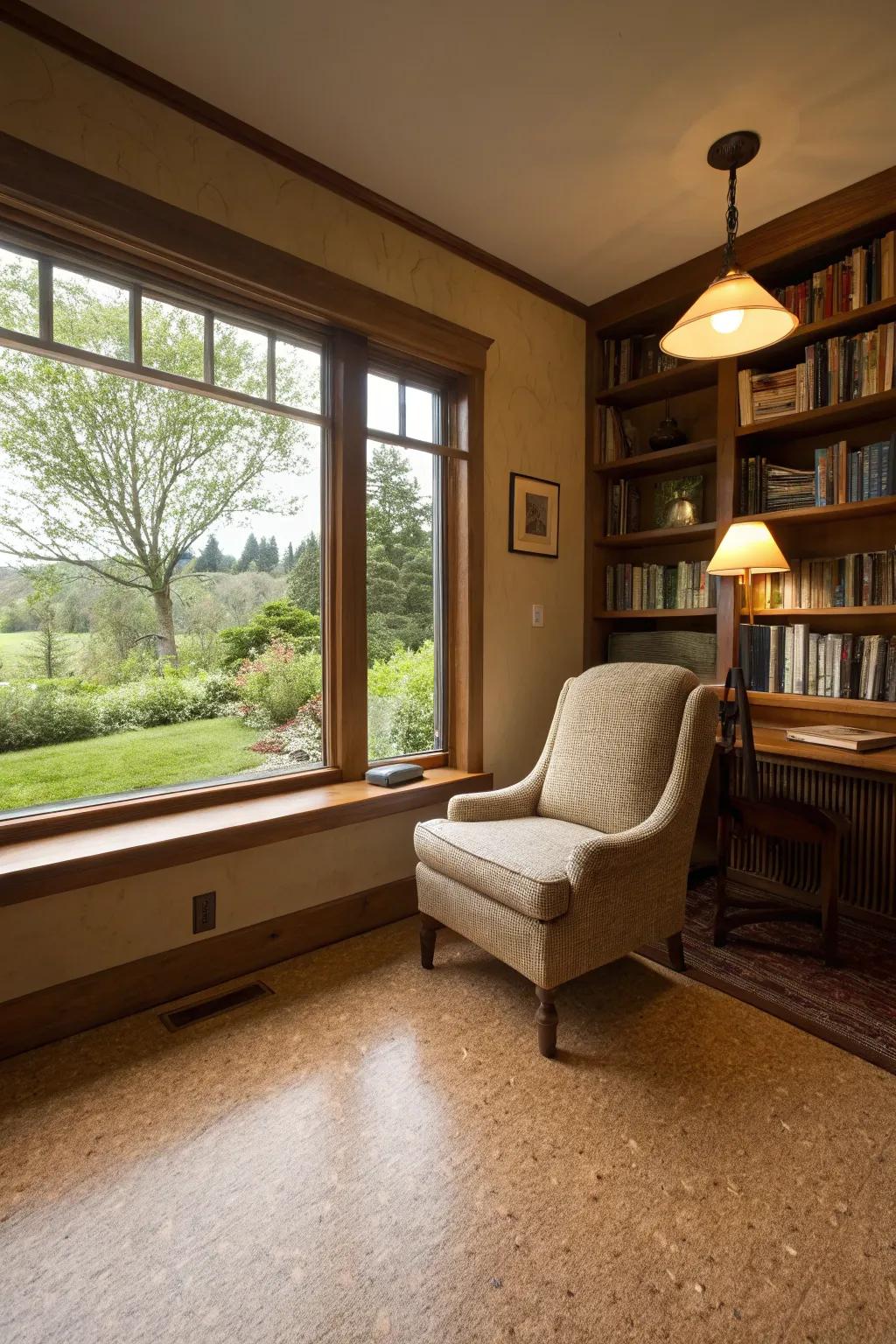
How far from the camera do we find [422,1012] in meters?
1.98

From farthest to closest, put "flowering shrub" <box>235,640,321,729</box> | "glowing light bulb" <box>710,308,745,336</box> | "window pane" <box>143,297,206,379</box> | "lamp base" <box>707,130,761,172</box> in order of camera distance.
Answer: "flowering shrub" <box>235,640,321,729</box>, "lamp base" <box>707,130,761,172</box>, "window pane" <box>143,297,206,379</box>, "glowing light bulb" <box>710,308,745,336</box>

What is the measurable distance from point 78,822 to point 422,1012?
121 cm

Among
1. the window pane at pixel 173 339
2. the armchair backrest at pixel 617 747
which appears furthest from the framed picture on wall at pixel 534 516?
the window pane at pixel 173 339

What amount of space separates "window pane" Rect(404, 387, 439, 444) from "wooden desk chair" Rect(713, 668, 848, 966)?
5.44ft

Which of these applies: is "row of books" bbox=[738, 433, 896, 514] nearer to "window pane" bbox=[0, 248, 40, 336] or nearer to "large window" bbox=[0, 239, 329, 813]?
"large window" bbox=[0, 239, 329, 813]

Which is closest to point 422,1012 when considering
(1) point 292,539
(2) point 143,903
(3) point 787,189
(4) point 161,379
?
(2) point 143,903

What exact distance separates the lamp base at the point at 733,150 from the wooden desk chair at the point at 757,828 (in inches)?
71.0

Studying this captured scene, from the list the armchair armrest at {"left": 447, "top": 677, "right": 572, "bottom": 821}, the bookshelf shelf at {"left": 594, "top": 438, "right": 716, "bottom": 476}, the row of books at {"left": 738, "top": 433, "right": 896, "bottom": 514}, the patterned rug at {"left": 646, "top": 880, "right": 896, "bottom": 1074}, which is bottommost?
the patterned rug at {"left": 646, "top": 880, "right": 896, "bottom": 1074}

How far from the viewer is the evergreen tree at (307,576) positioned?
8.34ft

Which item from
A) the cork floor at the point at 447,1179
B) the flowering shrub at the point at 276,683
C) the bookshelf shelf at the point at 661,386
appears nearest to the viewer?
the cork floor at the point at 447,1179

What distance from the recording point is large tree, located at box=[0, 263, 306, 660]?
1914mm

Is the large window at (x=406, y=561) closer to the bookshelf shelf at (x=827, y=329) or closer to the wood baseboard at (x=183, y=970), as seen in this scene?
the wood baseboard at (x=183, y=970)

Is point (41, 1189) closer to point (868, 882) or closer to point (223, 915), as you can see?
point (223, 915)

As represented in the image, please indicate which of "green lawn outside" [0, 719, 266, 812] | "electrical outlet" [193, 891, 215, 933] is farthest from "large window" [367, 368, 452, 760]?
"electrical outlet" [193, 891, 215, 933]
